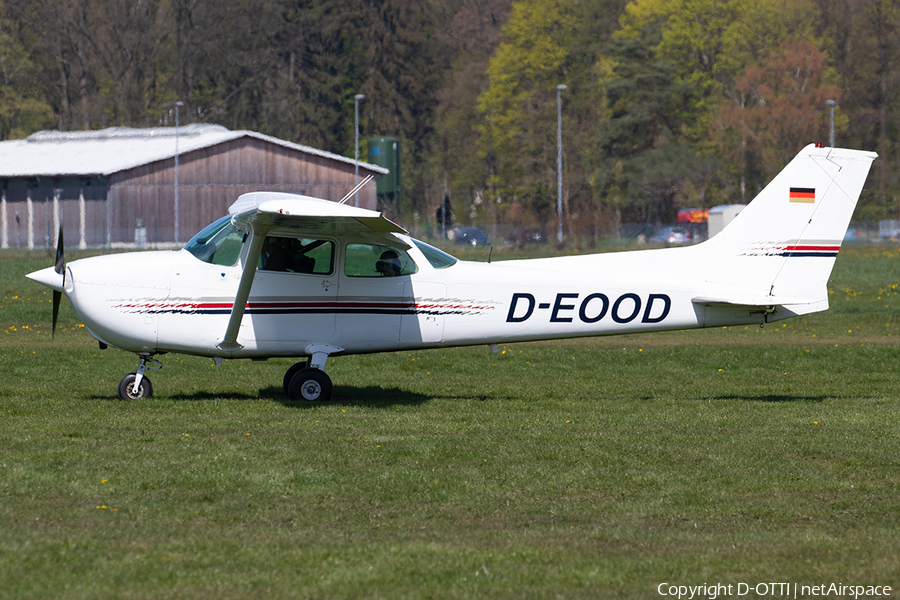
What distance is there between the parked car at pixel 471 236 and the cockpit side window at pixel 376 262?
48.8m

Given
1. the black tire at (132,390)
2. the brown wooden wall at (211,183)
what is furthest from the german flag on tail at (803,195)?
the brown wooden wall at (211,183)

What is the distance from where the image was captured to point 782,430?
33.7 feet

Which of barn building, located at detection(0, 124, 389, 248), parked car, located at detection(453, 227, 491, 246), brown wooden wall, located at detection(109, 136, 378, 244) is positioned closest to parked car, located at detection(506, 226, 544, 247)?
parked car, located at detection(453, 227, 491, 246)

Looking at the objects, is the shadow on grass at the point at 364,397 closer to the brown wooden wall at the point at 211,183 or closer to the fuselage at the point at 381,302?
the fuselage at the point at 381,302

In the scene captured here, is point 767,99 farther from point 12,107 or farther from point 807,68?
point 12,107

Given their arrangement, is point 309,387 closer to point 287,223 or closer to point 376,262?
point 376,262

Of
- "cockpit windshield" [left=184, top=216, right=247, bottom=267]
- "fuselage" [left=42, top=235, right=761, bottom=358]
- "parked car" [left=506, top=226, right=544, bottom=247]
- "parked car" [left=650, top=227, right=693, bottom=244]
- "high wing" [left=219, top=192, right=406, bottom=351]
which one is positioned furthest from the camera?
"parked car" [left=650, top=227, right=693, bottom=244]

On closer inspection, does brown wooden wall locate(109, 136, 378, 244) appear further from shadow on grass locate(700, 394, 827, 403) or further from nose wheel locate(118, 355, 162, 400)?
shadow on grass locate(700, 394, 827, 403)

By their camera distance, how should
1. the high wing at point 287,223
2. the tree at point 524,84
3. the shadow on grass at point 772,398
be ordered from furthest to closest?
the tree at point 524,84 → the shadow on grass at point 772,398 → the high wing at point 287,223

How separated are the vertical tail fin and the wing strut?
5.15 m

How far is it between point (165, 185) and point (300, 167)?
7.27 meters

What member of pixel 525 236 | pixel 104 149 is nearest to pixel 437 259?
pixel 525 236

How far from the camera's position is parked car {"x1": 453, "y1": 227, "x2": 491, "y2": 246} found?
61.6m

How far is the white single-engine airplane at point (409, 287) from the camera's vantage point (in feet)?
37.7
